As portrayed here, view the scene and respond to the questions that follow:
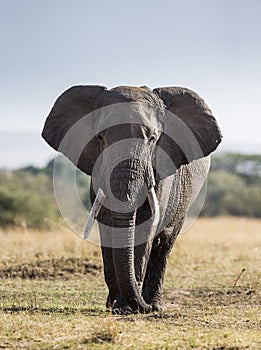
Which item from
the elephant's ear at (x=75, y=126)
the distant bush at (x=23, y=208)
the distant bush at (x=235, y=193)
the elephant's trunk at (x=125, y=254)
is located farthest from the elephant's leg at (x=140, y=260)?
the distant bush at (x=235, y=193)

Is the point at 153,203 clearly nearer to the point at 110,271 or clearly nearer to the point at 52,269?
the point at 110,271

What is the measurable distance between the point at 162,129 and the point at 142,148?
842 mm

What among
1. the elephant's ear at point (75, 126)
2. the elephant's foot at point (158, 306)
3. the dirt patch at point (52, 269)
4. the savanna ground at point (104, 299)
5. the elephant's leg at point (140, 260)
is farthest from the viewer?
the dirt patch at point (52, 269)

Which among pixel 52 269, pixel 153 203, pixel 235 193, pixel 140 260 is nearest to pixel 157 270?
pixel 140 260

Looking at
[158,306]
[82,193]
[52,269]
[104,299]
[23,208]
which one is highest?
[158,306]

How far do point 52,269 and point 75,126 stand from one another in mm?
4648

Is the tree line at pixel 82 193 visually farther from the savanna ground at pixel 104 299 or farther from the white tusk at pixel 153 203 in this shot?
the white tusk at pixel 153 203

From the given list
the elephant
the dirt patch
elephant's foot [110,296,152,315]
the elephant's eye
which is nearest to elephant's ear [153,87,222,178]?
the elephant

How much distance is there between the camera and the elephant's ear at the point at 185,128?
8.82 meters

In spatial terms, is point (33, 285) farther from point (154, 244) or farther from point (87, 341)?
point (87, 341)

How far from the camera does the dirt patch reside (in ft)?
41.7

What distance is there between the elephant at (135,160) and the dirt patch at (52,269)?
3550 millimetres

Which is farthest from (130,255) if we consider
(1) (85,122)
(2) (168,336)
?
(1) (85,122)

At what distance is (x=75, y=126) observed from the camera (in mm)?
9008
